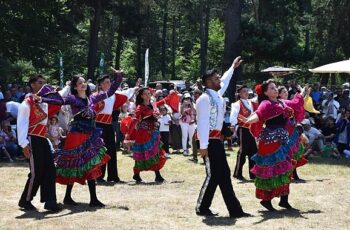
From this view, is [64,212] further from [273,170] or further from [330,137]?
[330,137]

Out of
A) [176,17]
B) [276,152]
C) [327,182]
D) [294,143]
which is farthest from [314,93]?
[176,17]

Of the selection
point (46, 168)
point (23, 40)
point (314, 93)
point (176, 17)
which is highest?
point (176, 17)

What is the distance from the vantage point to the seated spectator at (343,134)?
1709 centimetres

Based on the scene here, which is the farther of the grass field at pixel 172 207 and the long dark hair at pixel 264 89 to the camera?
the long dark hair at pixel 264 89

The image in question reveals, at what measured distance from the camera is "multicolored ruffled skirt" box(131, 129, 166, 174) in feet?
39.8

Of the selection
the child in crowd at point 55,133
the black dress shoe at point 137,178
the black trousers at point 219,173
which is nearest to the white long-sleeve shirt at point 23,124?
the black trousers at point 219,173

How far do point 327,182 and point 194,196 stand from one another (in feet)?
10.2

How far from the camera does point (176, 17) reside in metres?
62.0

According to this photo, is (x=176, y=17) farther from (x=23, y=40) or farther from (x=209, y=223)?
(x=209, y=223)

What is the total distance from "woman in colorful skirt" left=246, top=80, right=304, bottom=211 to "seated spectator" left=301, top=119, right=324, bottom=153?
7734 millimetres

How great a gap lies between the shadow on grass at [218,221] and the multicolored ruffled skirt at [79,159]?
1.86 metres

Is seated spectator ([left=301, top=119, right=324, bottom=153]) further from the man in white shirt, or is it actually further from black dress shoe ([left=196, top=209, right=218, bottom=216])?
the man in white shirt

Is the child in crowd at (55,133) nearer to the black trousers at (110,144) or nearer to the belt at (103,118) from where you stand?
the black trousers at (110,144)

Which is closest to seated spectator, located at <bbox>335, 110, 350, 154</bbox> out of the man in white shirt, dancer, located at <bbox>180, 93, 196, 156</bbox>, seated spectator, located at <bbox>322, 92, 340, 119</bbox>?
seated spectator, located at <bbox>322, 92, 340, 119</bbox>
